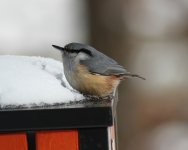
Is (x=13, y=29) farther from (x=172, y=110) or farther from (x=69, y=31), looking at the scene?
(x=172, y=110)

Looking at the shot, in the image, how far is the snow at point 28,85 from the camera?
246 cm

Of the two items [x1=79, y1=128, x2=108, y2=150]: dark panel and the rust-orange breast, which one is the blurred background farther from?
[x1=79, y1=128, x2=108, y2=150]: dark panel

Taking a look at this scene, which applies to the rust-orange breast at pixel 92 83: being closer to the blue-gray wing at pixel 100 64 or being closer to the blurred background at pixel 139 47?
the blue-gray wing at pixel 100 64

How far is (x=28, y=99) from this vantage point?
2.45m

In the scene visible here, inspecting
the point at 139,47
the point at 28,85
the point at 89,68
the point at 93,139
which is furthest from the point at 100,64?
the point at 139,47

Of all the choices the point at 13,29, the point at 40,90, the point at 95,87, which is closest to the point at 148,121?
the point at 13,29

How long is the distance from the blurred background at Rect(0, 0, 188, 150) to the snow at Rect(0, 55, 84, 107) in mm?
3917

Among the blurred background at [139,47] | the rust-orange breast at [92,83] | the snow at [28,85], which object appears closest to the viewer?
the snow at [28,85]

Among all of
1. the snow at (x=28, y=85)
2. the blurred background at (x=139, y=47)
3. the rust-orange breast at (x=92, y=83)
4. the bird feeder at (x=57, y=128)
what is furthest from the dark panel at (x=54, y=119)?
the blurred background at (x=139, y=47)

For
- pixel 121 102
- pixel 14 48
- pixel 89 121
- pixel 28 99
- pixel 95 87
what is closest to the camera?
pixel 89 121

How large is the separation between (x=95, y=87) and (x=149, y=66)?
3942 millimetres

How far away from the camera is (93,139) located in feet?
7.63

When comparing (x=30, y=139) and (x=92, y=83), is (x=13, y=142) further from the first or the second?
(x=92, y=83)

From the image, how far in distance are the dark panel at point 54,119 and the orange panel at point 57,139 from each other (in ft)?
0.08
